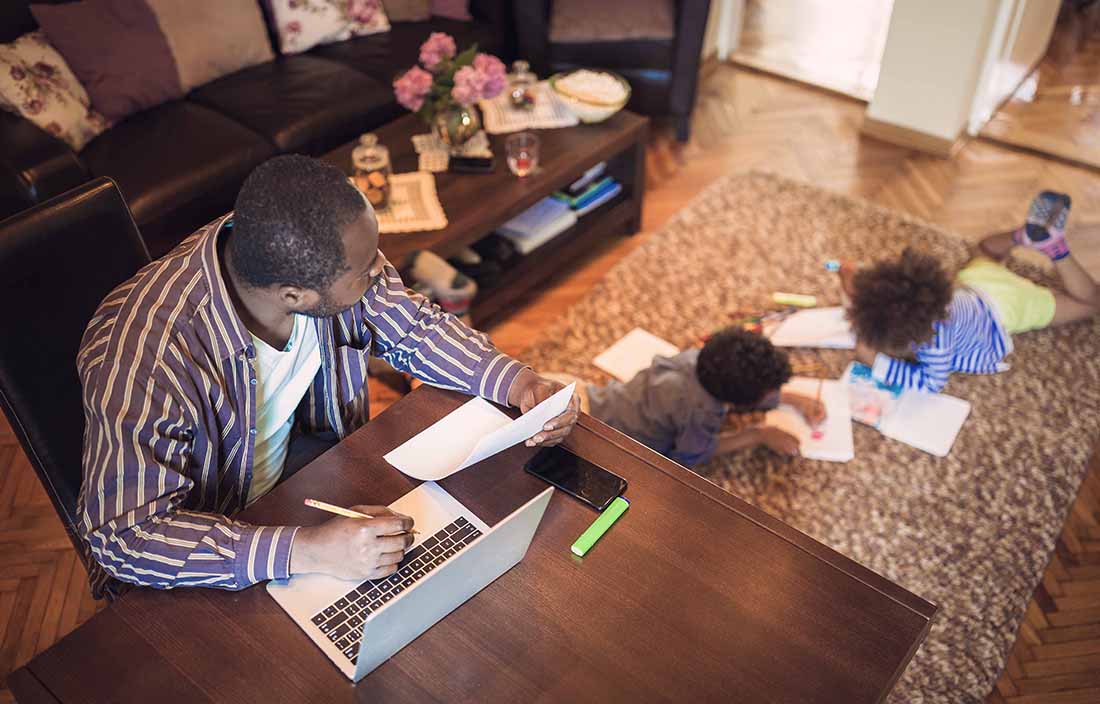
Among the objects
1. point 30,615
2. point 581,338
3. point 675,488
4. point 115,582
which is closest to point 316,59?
point 581,338

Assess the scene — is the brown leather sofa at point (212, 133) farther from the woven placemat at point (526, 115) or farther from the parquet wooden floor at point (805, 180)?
the parquet wooden floor at point (805, 180)

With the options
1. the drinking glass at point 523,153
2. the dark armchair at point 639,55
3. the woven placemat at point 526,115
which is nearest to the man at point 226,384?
the drinking glass at point 523,153

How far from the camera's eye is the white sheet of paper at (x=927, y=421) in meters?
2.37

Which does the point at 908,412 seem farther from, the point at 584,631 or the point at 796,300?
the point at 584,631

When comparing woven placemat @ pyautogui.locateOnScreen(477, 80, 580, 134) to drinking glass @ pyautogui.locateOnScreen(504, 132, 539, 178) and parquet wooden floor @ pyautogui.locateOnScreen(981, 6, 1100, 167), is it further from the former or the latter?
parquet wooden floor @ pyautogui.locateOnScreen(981, 6, 1100, 167)

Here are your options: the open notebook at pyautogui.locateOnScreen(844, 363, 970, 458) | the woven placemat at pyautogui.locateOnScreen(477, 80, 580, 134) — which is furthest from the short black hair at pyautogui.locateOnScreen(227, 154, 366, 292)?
the open notebook at pyautogui.locateOnScreen(844, 363, 970, 458)

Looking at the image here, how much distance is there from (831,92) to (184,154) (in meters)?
2.68

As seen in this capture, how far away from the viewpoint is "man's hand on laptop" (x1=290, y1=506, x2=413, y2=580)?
1.17 meters

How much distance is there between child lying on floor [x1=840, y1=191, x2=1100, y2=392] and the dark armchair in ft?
3.62

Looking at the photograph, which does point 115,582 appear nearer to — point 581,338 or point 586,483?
point 586,483

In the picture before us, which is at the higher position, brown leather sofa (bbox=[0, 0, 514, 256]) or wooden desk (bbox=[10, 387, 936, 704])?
wooden desk (bbox=[10, 387, 936, 704])

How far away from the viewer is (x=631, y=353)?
2.63 meters

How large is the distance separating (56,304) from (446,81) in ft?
4.86

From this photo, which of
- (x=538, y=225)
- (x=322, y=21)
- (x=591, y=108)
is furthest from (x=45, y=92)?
(x=591, y=108)
